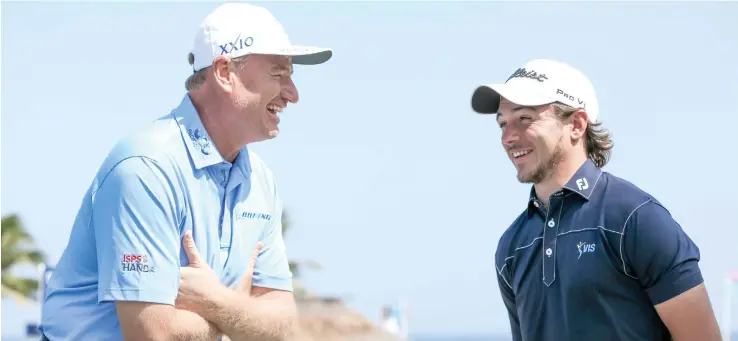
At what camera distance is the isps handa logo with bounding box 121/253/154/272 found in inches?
167

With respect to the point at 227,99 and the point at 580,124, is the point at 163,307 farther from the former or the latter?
the point at 580,124

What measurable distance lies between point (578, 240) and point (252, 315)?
134cm

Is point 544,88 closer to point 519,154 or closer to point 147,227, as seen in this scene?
point 519,154

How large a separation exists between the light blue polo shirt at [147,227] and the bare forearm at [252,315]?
0.14 m

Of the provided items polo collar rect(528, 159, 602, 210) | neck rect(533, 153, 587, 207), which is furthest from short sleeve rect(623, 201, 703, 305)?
neck rect(533, 153, 587, 207)

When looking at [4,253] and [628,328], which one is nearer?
[628,328]

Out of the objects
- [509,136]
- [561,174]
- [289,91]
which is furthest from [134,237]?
[561,174]

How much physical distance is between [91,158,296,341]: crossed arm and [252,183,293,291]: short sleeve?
349 mm

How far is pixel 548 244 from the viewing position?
5.15 metres

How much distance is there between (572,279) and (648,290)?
11.8 inches

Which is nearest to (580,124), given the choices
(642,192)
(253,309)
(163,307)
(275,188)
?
(642,192)

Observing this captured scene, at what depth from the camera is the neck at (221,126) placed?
4.68 m

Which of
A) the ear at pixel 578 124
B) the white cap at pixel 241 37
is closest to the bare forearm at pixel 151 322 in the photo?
the white cap at pixel 241 37

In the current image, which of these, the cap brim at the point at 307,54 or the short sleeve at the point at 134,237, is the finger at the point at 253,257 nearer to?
the short sleeve at the point at 134,237
